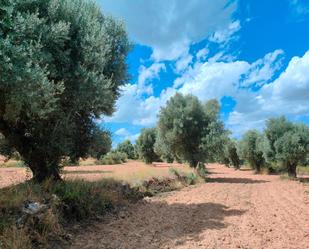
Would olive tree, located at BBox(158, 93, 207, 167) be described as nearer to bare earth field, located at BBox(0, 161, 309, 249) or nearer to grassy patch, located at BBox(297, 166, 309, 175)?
bare earth field, located at BBox(0, 161, 309, 249)

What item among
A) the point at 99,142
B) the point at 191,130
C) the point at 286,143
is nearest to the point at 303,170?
the point at 286,143

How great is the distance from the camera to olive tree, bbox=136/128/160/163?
5847 cm

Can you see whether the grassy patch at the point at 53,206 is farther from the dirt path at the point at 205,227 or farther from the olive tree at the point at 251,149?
the olive tree at the point at 251,149

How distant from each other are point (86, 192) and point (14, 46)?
509 centimetres

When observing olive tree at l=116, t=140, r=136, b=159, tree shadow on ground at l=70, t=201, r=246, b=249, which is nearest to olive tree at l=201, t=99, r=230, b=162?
tree shadow on ground at l=70, t=201, r=246, b=249

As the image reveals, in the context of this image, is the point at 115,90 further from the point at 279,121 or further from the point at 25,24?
the point at 279,121

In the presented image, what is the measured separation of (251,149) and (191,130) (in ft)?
51.8

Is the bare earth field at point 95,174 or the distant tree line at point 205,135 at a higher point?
the distant tree line at point 205,135

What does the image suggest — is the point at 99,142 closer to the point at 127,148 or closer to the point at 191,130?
the point at 191,130

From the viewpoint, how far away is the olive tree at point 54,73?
873 cm

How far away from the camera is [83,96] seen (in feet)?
37.0

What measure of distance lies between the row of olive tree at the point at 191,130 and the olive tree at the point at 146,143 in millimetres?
27797

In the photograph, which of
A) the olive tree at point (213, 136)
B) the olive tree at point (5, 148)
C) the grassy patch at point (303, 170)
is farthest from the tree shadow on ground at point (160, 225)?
the grassy patch at point (303, 170)

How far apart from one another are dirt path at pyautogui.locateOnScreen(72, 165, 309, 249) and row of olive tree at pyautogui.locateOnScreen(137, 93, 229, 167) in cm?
1316
